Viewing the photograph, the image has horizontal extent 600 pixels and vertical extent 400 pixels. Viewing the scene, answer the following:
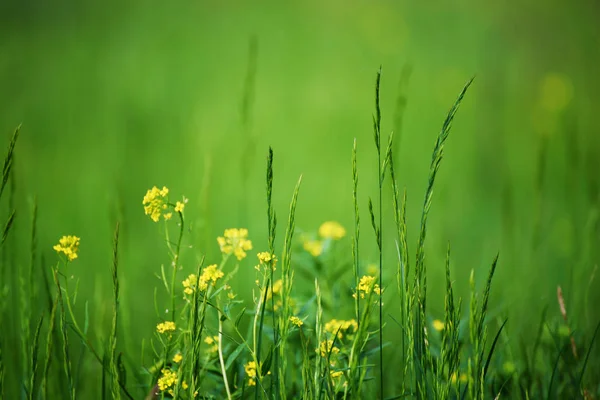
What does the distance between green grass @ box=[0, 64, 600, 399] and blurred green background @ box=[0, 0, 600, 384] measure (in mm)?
640

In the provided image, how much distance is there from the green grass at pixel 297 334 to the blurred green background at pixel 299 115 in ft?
2.10

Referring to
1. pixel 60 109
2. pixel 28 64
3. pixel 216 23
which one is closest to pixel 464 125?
pixel 216 23

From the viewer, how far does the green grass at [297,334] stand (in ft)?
2.93

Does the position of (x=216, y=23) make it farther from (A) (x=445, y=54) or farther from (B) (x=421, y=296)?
(B) (x=421, y=296)

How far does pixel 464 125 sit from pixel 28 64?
3.05 m

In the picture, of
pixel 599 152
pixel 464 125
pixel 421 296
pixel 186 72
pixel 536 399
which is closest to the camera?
pixel 421 296

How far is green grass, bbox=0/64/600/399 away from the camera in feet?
2.93

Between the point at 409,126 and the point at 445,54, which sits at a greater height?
the point at 445,54

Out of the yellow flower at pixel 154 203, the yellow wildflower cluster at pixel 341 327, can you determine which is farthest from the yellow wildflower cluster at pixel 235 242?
the yellow wildflower cluster at pixel 341 327

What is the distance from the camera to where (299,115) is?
3877mm

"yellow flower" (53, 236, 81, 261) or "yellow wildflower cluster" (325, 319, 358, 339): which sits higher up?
"yellow flower" (53, 236, 81, 261)

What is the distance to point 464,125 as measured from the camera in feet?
12.6

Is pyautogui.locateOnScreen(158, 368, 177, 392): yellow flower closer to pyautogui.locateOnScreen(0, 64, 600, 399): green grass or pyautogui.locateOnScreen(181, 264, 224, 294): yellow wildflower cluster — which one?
pyautogui.locateOnScreen(0, 64, 600, 399): green grass

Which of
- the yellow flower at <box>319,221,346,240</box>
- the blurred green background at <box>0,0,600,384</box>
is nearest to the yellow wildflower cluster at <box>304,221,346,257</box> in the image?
the yellow flower at <box>319,221,346,240</box>
